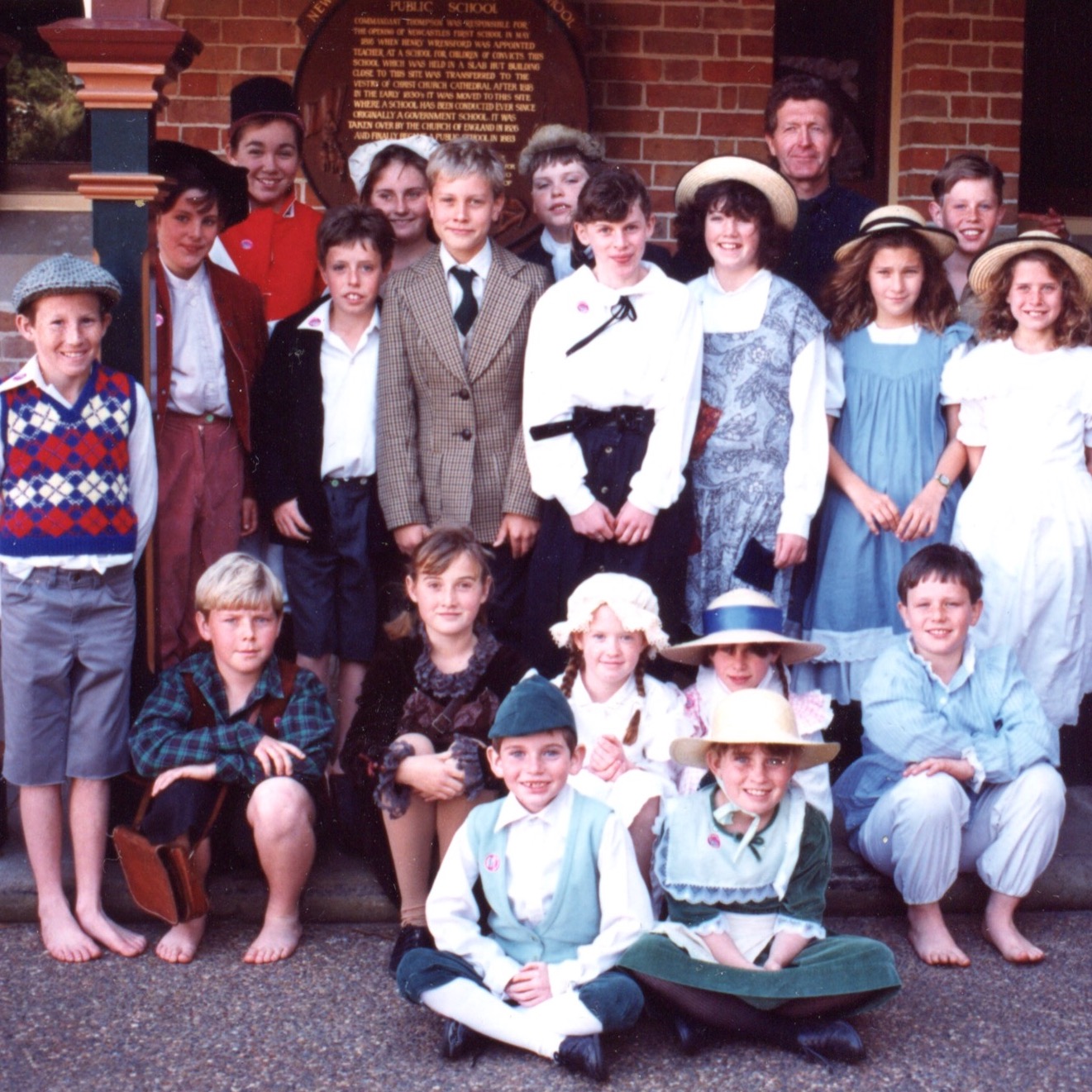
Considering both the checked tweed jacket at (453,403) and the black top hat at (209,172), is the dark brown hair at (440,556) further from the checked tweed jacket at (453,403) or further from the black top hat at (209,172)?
the black top hat at (209,172)

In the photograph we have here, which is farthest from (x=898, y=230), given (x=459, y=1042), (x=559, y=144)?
(x=459, y=1042)

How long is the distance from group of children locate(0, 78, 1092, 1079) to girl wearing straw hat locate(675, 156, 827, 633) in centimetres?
1

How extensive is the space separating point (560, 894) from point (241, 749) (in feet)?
3.08

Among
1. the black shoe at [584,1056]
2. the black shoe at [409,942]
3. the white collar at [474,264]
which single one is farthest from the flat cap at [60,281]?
the black shoe at [584,1056]

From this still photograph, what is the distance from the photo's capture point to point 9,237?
21.1ft

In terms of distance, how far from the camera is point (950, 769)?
3.87 metres

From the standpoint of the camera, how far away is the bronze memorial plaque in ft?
20.1

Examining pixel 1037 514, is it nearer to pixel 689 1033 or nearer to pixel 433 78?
pixel 689 1033

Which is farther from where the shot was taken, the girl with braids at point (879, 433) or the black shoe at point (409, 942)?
the girl with braids at point (879, 433)

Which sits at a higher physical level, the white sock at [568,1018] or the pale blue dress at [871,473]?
the pale blue dress at [871,473]

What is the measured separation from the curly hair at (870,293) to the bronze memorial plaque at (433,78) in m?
1.92

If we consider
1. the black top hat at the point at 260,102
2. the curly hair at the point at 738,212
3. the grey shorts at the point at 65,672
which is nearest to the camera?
the grey shorts at the point at 65,672

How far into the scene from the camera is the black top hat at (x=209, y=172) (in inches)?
177

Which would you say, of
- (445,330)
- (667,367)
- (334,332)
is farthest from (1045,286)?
(334,332)
